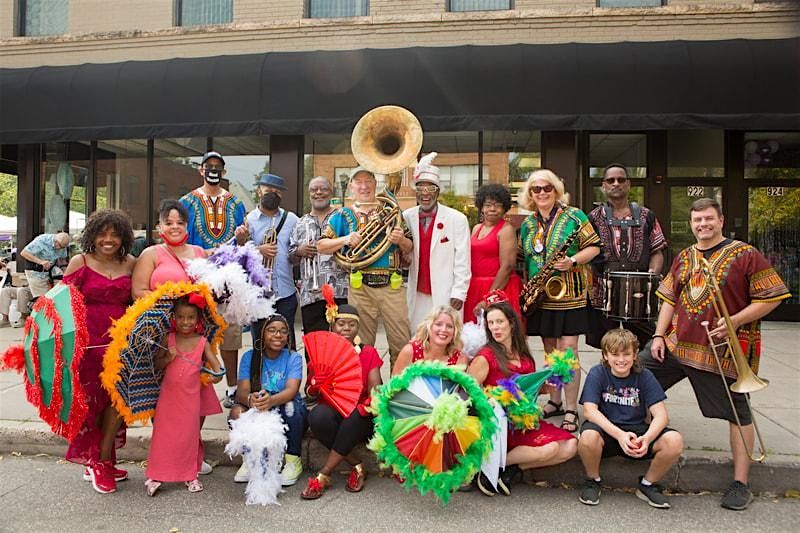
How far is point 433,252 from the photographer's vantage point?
15.3ft

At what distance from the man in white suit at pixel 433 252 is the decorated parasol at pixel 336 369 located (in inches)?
41.0

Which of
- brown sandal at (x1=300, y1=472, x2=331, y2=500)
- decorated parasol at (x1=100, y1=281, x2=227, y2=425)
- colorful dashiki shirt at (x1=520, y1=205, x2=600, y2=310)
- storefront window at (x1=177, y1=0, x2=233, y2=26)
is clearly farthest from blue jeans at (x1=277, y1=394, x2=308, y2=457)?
storefront window at (x1=177, y1=0, x2=233, y2=26)

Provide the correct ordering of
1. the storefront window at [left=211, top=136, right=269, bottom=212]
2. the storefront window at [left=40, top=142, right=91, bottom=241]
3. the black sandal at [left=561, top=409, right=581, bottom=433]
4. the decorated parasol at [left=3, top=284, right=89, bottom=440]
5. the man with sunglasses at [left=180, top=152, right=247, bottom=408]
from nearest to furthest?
the decorated parasol at [left=3, top=284, right=89, bottom=440], the black sandal at [left=561, top=409, right=581, bottom=433], the man with sunglasses at [left=180, top=152, right=247, bottom=408], the storefront window at [left=211, top=136, right=269, bottom=212], the storefront window at [left=40, top=142, right=91, bottom=241]

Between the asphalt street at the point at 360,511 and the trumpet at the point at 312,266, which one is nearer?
the asphalt street at the point at 360,511

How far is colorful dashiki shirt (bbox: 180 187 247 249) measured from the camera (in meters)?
5.03

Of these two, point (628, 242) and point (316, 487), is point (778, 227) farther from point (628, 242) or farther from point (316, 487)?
point (316, 487)

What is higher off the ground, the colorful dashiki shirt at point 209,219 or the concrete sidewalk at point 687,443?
the colorful dashiki shirt at point 209,219

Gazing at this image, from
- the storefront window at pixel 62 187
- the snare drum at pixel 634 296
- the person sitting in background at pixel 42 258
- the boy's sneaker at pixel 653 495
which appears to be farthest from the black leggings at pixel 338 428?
the storefront window at pixel 62 187

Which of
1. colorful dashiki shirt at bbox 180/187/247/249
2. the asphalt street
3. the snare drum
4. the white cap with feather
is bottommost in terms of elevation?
the asphalt street

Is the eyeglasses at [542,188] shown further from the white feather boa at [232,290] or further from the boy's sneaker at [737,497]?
the boy's sneaker at [737,497]

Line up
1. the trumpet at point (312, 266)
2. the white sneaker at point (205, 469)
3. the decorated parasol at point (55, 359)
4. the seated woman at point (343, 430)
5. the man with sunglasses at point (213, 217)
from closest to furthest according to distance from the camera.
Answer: the decorated parasol at point (55, 359) → the seated woman at point (343, 430) → the white sneaker at point (205, 469) → the trumpet at point (312, 266) → the man with sunglasses at point (213, 217)

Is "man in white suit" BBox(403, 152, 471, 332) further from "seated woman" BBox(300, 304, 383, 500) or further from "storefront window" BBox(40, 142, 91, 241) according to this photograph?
"storefront window" BBox(40, 142, 91, 241)

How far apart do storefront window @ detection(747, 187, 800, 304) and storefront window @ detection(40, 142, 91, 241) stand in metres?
12.4

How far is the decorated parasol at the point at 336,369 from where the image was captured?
378 cm
